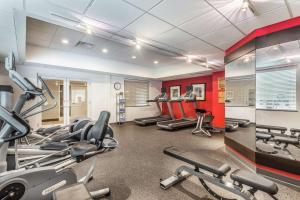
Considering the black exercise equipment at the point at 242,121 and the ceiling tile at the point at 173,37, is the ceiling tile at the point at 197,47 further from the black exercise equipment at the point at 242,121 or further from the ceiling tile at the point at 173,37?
the black exercise equipment at the point at 242,121

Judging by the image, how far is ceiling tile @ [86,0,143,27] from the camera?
2184 millimetres

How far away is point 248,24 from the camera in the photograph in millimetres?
2688

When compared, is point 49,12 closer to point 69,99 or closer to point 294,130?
point 69,99

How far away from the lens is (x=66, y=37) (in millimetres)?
4055

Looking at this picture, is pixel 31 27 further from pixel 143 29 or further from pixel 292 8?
pixel 292 8

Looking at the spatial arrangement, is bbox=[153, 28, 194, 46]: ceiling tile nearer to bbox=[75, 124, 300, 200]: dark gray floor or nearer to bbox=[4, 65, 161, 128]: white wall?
bbox=[75, 124, 300, 200]: dark gray floor

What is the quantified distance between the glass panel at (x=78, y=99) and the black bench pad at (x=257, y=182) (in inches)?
244

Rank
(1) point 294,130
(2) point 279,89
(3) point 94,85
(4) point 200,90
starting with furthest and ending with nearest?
(4) point 200,90 → (3) point 94,85 → (2) point 279,89 → (1) point 294,130

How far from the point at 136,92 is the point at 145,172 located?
6.03m

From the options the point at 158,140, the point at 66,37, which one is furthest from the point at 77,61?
the point at 158,140

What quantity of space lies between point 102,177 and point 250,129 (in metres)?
2.82

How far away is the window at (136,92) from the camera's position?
8.02 meters

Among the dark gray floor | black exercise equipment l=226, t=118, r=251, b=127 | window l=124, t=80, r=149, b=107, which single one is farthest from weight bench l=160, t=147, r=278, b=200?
window l=124, t=80, r=149, b=107

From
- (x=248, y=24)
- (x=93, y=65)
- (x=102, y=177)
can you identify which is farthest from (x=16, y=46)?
(x=248, y=24)
